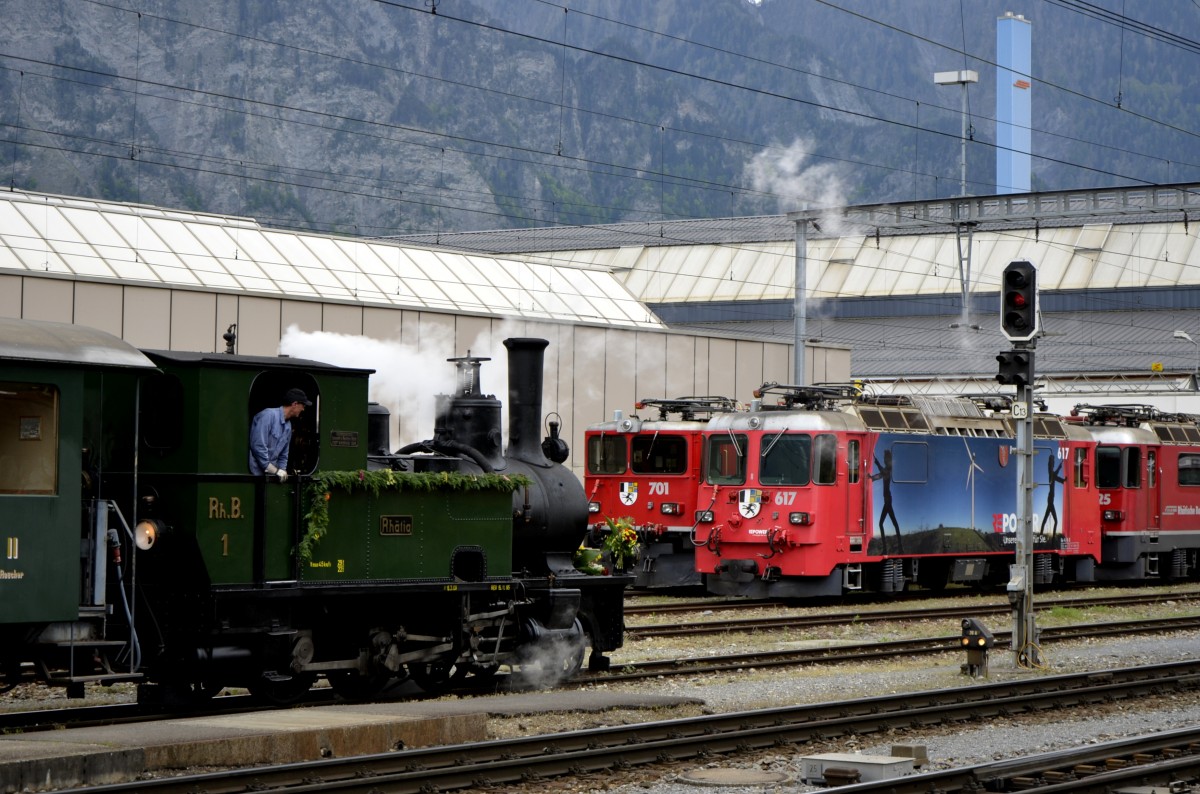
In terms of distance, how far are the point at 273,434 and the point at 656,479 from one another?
16.4 metres

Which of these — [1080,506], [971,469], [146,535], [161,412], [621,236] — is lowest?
[1080,506]

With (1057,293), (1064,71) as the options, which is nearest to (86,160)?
(1057,293)

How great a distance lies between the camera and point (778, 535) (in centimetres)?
2391

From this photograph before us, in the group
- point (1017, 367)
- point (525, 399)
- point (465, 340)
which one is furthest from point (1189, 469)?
point (525, 399)

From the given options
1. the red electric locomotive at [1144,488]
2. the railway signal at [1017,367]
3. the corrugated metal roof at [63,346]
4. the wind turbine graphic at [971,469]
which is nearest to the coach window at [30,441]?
the corrugated metal roof at [63,346]

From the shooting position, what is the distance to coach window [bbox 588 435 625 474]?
28125mm

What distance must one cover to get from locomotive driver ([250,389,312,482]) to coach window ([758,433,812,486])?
43.8ft

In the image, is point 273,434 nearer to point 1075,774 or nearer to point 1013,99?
point 1075,774

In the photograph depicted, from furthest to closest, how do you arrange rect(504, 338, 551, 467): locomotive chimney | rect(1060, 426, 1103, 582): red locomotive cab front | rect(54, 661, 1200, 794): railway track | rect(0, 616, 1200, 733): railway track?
1. rect(1060, 426, 1103, 582): red locomotive cab front
2. rect(504, 338, 551, 467): locomotive chimney
3. rect(0, 616, 1200, 733): railway track
4. rect(54, 661, 1200, 794): railway track

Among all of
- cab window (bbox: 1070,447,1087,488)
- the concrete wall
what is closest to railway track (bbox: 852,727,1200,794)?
the concrete wall

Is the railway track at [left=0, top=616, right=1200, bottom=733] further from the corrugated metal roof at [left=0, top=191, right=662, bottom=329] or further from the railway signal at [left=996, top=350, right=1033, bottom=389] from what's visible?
the corrugated metal roof at [left=0, top=191, right=662, bottom=329]

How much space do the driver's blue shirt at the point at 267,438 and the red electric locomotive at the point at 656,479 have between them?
15.6 m

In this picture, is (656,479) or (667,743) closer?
(667,743)

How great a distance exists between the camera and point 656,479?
2767cm
